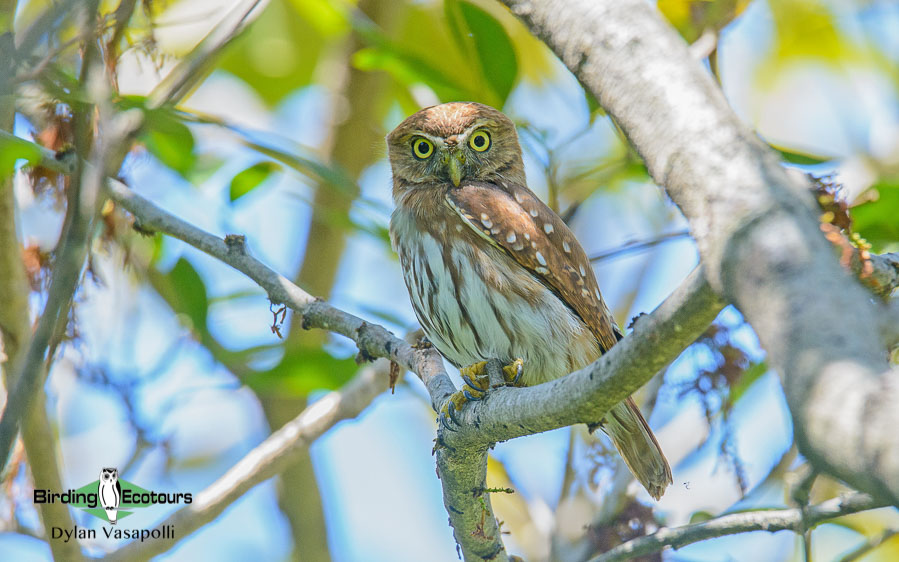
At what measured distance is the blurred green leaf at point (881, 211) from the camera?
4.16 metres

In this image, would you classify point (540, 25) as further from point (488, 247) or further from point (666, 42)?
point (488, 247)

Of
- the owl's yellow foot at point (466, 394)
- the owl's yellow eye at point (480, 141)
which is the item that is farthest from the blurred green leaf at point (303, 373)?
the owl's yellow foot at point (466, 394)

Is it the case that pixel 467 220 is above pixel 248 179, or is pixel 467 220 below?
below

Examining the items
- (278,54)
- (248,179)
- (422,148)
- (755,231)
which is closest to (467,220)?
(422,148)

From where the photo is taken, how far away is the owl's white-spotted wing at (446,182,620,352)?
4.22 m

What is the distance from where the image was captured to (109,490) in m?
4.41

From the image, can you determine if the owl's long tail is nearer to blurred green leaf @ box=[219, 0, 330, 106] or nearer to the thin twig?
the thin twig

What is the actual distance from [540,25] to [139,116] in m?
1.98

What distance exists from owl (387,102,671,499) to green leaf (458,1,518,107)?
0.63 m

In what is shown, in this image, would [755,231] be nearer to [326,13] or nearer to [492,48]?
[492,48]

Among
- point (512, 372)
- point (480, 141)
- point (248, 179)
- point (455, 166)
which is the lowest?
point (512, 372)

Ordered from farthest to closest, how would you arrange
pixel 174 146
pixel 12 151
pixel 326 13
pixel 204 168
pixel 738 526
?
Answer: pixel 326 13, pixel 204 168, pixel 174 146, pixel 12 151, pixel 738 526

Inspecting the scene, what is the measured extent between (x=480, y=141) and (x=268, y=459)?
83.7 inches

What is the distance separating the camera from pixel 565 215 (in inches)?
187
